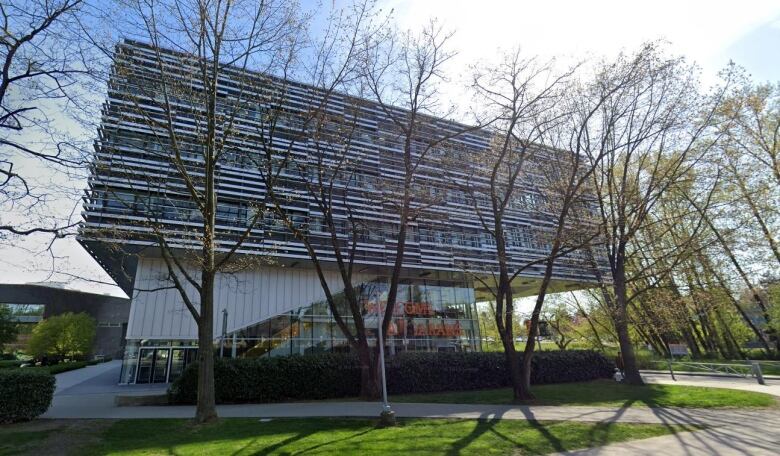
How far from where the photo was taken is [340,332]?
26.2 metres

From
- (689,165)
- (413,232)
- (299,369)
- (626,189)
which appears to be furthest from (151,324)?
(689,165)

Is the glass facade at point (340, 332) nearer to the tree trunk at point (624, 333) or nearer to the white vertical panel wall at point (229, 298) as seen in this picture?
the white vertical panel wall at point (229, 298)

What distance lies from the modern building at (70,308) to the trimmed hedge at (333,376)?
5249 cm

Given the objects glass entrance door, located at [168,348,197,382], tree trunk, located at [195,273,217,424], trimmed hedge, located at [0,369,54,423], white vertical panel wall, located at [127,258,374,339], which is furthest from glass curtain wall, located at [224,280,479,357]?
tree trunk, located at [195,273,217,424]

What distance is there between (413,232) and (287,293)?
886 cm

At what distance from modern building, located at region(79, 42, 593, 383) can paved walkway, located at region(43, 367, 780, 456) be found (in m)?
6.77

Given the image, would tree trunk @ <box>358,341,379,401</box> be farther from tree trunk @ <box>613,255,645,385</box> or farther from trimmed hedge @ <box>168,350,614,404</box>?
tree trunk @ <box>613,255,645,385</box>

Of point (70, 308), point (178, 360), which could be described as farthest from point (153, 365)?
point (70, 308)

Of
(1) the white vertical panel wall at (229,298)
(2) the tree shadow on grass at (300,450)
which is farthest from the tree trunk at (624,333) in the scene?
(1) the white vertical panel wall at (229,298)

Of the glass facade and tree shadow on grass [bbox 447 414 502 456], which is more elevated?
the glass facade

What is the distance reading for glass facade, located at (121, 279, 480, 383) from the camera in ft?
73.6

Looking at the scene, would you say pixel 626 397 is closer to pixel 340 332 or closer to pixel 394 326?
pixel 394 326

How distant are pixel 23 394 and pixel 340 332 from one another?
54.7ft

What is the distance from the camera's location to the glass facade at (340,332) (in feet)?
73.6
